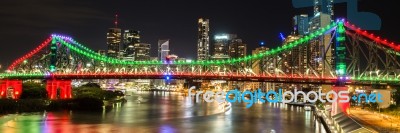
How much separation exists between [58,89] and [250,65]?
931 inches

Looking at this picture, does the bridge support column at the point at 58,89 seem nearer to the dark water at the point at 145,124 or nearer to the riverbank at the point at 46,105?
the riverbank at the point at 46,105

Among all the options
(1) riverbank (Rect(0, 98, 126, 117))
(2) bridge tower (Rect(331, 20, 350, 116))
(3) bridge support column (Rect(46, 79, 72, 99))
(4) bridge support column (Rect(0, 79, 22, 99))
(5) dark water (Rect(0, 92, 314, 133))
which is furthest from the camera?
(4) bridge support column (Rect(0, 79, 22, 99))

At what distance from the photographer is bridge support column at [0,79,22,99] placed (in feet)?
192

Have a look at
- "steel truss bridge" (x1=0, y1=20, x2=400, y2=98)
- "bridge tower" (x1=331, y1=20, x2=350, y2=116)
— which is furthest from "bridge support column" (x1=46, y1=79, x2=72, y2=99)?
"bridge tower" (x1=331, y1=20, x2=350, y2=116)

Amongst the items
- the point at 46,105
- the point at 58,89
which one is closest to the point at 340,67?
the point at 46,105

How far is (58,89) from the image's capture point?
5975 centimetres

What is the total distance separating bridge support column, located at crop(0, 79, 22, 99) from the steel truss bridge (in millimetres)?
117

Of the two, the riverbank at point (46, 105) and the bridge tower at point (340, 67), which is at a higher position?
the bridge tower at point (340, 67)

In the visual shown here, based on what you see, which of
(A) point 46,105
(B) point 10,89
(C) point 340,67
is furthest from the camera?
(B) point 10,89

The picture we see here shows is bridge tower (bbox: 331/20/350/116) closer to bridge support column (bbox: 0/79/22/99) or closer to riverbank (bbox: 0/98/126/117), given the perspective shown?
riverbank (bbox: 0/98/126/117)

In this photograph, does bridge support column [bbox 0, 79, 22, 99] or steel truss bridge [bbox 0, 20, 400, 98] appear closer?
steel truss bridge [bbox 0, 20, 400, 98]

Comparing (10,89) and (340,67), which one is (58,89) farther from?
(340,67)

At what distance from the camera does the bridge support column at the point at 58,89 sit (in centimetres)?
5825

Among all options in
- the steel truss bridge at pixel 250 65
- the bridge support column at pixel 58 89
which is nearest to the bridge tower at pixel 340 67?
the steel truss bridge at pixel 250 65
